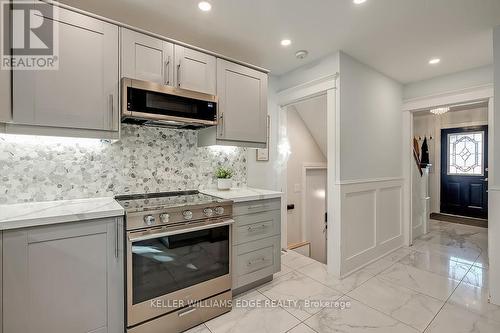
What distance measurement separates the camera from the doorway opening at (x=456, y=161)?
5000 millimetres

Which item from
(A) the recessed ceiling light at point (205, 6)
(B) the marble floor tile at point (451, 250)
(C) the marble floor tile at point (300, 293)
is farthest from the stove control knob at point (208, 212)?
(B) the marble floor tile at point (451, 250)

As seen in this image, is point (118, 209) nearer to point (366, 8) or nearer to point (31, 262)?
point (31, 262)

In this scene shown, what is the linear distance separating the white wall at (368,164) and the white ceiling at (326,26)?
389 millimetres

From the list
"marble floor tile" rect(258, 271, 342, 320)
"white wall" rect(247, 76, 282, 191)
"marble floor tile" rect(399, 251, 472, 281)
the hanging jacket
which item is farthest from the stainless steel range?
the hanging jacket

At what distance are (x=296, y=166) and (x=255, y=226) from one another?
1.81 meters

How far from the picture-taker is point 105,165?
2.01 meters

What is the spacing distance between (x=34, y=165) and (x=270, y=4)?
2.19 meters

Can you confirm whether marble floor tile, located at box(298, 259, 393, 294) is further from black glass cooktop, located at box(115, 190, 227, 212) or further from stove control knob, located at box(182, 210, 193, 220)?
stove control knob, located at box(182, 210, 193, 220)

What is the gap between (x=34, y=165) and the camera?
1.74 m

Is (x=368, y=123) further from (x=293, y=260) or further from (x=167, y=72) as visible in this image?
(x=167, y=72)

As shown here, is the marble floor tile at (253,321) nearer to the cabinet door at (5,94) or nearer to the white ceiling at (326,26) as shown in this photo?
the cabinet door at (5,94)

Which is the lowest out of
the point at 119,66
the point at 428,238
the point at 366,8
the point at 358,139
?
the point at 428,238

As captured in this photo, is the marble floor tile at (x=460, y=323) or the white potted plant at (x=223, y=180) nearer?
the marble floor tile at (x=460, y=323)

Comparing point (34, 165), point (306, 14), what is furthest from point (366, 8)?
point (34, 165)
